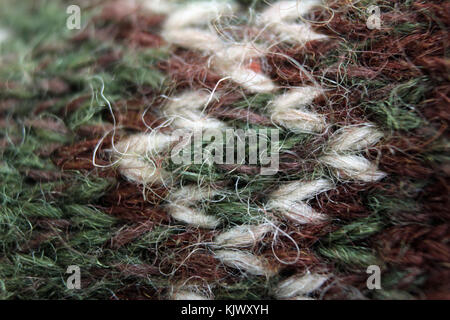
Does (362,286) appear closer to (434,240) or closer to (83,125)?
(434,240)

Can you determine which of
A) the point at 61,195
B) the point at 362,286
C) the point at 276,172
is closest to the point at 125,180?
the point at 61,195

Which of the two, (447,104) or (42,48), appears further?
(42,48)

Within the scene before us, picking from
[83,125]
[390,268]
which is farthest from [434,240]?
[83,125]

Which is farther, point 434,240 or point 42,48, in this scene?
point 42,48
